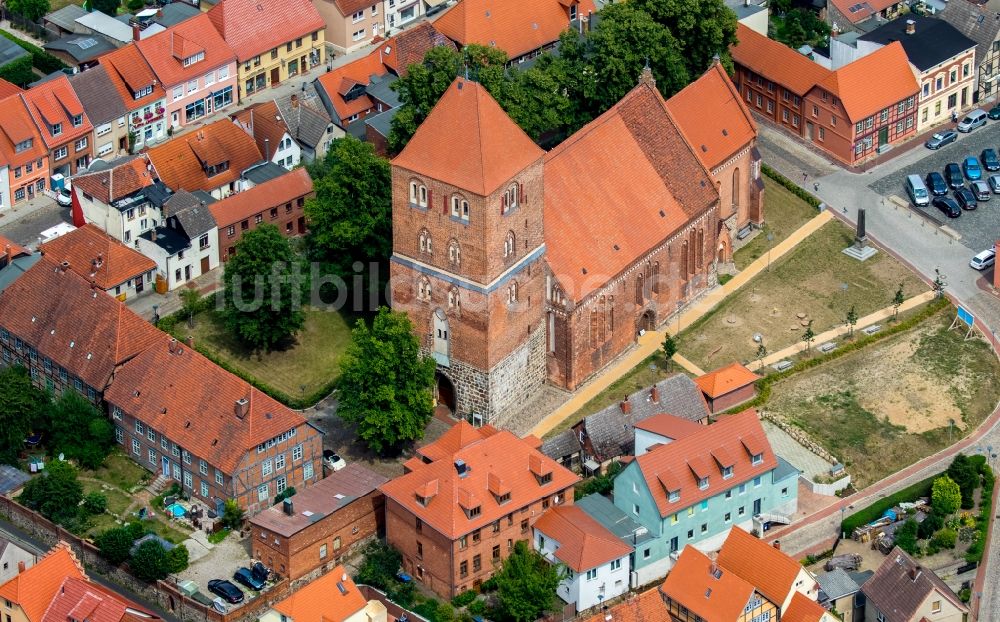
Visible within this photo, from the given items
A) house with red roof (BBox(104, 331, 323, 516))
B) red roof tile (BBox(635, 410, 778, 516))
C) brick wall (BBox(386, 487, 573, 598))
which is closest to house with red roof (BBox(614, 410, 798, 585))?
red roof tile (BBox(635, 410, 778, 516))

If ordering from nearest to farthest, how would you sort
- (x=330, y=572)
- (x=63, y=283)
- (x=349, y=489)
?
(x=330, y=572) → (x=349, y=489) → (x=63, y=283)

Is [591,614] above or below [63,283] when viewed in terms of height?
below

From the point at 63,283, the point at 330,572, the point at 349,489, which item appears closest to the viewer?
the point at 330,572

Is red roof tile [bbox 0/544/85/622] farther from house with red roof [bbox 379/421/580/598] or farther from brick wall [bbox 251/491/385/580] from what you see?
house with red roof [bbox 379/421/580/598]

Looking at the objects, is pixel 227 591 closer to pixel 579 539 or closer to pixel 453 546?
pixel 453 546

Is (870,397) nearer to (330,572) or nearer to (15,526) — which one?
(330,572)

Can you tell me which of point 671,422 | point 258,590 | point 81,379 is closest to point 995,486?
point 671,422

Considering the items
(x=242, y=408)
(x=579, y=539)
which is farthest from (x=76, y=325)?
(x=579, y=539)
